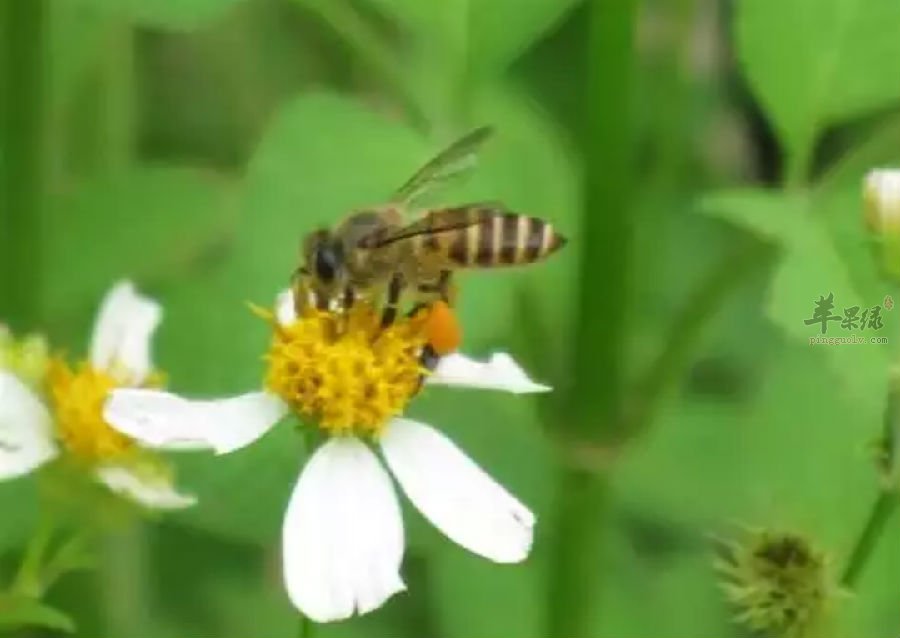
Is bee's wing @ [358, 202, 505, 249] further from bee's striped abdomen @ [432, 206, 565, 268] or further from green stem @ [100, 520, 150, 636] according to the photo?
green stem @ [100, 520, 150, 636]

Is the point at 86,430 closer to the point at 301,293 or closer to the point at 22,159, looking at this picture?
Result: the point at 301,293

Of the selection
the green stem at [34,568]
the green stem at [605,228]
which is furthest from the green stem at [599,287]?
the green stem at [34,568]

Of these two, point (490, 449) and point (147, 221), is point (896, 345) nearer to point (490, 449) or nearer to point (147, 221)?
point (490, 449)

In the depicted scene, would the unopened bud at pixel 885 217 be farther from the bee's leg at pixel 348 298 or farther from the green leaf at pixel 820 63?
the bee's leg at pixel 348 298

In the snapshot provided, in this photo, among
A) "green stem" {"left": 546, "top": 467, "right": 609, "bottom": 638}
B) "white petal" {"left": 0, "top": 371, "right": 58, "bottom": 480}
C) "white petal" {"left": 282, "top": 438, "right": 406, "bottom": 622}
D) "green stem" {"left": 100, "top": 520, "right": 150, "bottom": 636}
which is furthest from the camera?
"green stem" {"left": 100, "top": 520, "right": 150, "bottom": 636}

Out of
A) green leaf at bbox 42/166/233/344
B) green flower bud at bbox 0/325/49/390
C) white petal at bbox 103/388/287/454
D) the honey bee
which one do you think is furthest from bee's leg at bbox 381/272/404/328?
green leaf at bbox 42/166/233/344

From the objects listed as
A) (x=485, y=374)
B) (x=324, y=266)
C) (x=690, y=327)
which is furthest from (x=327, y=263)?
(x=690, y=327)
